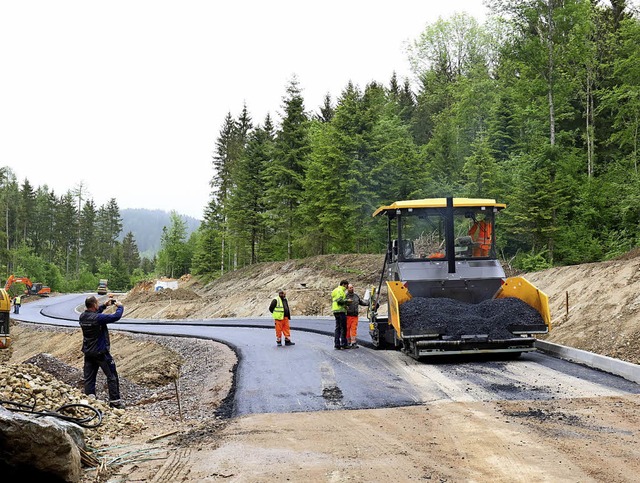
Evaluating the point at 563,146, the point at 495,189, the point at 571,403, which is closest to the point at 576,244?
the point at 495,189

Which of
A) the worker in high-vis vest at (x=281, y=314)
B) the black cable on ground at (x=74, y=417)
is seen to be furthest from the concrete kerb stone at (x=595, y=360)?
the black cable on ground at (x=74, y=417)

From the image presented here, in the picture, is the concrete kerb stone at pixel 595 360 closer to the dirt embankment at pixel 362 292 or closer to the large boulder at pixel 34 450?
the dirt embankment at pixel 362 292

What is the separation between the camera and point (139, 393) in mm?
11656

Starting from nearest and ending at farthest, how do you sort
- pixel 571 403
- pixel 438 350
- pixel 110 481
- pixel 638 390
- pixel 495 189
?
pixel 110 481, pixel 571 403, pixel 638 390, pixel 438 350, pixel 495 189

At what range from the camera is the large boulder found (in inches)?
191

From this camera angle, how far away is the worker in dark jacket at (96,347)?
29.7ft

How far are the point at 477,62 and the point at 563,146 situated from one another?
65.3 ft

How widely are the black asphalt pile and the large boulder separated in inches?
262

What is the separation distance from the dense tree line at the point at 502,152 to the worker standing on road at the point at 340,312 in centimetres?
1179

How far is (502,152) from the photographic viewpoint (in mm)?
33000

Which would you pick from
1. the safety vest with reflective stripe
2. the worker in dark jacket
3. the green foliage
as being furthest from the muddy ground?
the green foliage

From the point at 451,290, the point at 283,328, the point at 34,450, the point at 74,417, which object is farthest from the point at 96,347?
the point at 451,290

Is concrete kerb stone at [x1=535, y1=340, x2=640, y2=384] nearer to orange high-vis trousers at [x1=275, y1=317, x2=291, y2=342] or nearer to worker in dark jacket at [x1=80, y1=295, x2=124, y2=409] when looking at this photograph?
orange high-vis trousers at [x1=275, y1=317, x2=291, y2=342]

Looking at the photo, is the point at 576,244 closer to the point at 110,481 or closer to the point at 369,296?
the point at 369,296
